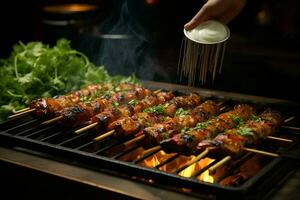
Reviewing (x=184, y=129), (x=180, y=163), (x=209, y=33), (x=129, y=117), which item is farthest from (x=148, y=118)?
(x=209, y=33)

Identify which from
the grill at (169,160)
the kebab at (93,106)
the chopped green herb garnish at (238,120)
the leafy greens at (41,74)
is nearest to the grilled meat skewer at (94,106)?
the kebab at (93,106)

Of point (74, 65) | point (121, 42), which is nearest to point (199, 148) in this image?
point (74, 65)

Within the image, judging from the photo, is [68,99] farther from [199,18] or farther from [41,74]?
[199,18]

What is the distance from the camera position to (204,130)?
3.64m

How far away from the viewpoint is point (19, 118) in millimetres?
4359

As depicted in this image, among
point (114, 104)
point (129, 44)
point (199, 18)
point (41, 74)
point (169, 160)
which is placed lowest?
point (169, 160)

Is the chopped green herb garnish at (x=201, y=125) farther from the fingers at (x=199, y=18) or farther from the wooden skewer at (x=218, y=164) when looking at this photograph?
the fingers at (x=199, y=18)

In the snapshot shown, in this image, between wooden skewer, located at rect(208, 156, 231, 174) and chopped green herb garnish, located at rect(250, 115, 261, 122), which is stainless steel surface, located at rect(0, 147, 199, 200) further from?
chopped green herb garnish, located at rect(250, 115, 261, 122)

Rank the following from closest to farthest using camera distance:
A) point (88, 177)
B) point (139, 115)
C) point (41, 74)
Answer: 1. point (88, 177)
2. point (139, 115)
3. point (41, 74)

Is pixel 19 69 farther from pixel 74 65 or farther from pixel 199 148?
pixel 199 148

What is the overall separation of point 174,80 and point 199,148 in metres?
3.05

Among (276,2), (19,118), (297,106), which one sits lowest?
(19,118)

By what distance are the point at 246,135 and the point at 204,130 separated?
1.09ft

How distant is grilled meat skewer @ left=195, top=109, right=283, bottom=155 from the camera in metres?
3.30
